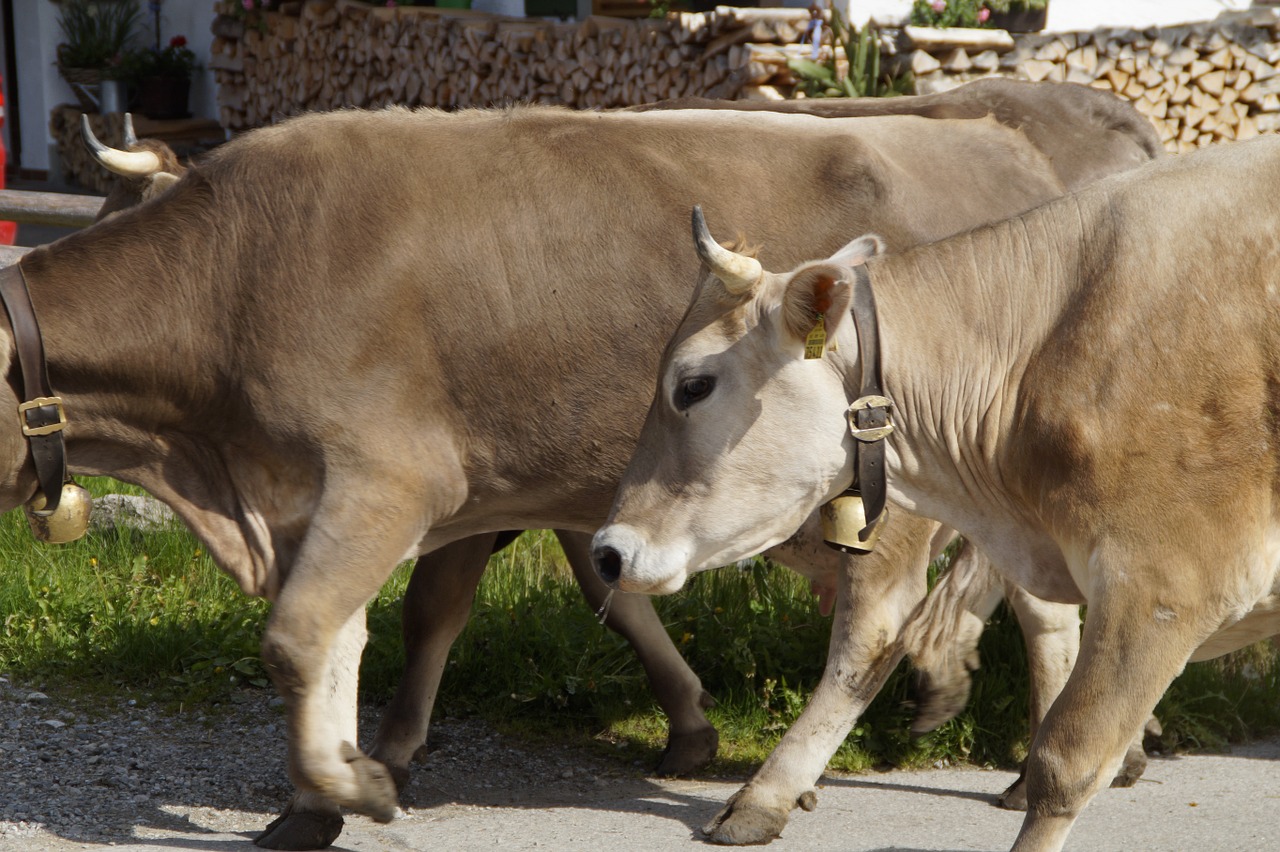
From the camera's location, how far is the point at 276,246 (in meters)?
4.08

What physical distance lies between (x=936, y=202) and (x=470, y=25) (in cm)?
794

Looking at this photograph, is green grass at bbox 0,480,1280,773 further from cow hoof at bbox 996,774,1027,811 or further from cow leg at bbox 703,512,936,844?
cow leg at bbox 703,512,936,844

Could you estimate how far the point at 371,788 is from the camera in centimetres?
387

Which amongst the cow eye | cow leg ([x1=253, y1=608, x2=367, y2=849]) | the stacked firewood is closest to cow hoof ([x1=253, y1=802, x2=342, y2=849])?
cow leg ([x1=253, y1=608, x2=367, y2=849])

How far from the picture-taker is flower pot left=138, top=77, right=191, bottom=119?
48.4 ft

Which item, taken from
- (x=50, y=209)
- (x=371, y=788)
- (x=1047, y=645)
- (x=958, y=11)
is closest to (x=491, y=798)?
(x=371, y=788)

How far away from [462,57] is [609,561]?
9108mm

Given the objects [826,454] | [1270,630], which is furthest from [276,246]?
[1270,630]

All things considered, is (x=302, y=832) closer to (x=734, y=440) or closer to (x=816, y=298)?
(x=734, y=440)

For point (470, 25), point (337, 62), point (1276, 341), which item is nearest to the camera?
point (1276, 341)

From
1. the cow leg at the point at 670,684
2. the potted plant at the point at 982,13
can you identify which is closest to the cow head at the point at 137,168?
the cow leg at the point at 670,684

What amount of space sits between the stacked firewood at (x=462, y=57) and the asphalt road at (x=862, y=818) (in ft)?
19.3

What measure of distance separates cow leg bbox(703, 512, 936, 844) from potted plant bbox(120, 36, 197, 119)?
12.1 meters

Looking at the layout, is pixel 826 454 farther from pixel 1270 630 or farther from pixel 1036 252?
pixel 1270 630
